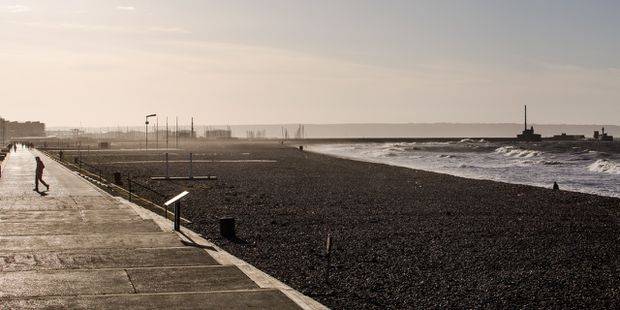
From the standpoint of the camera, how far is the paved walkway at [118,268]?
11.5 m

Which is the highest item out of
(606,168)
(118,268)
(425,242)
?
(118,268)

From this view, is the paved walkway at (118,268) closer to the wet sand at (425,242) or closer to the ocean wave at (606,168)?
the wet sand at (425,242)

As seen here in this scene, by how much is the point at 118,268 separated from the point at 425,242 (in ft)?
31.4

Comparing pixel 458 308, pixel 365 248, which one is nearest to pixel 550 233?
pixel 365 248

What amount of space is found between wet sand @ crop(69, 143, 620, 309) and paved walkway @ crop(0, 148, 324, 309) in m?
1.24

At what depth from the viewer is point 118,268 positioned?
14.1 meters

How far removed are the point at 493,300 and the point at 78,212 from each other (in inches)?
590

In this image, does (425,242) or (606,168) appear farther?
(606,168)

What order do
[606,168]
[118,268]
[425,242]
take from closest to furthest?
[118,268] < [425,242] < [606,168]

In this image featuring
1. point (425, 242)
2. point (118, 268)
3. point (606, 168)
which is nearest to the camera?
point (118, 268)

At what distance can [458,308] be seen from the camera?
12633 millimetres

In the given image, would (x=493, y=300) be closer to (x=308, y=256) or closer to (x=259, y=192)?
(x=308, y=256)

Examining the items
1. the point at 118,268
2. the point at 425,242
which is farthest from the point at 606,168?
the point at 118,268

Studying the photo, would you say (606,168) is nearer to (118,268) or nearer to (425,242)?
(425,242)
